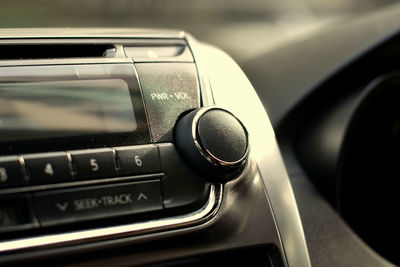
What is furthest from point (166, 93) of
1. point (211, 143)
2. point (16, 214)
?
point (16, 214)

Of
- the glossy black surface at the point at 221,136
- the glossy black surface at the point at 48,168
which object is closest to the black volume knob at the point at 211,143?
the glossy black surface at the point at 221,136

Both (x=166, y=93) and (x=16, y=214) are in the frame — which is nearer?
(x=16, y=214)

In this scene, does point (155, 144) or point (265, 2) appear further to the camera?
point (265, 2)

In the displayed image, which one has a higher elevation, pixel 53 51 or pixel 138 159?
pixel 53 51

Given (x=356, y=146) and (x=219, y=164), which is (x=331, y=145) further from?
(x=219, y=164)

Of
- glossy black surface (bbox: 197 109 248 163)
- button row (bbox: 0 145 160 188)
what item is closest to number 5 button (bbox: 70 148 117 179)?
button row (bbox: 0 145 160 188)

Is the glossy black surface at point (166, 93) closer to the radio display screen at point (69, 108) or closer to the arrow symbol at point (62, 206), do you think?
the radio display screen at point (69, 108)

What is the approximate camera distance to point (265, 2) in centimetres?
116

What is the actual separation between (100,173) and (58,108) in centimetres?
9

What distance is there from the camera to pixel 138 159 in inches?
20.8

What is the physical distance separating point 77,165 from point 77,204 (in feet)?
0.13

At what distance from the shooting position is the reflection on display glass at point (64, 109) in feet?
1.65

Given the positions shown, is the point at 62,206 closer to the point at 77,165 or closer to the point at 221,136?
the point at 77,165

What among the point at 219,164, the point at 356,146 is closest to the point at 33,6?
the point at 219,164
